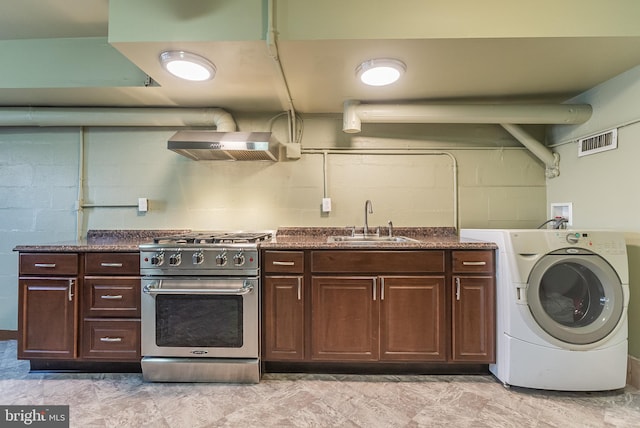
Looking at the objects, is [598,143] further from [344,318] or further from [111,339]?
[111,339]

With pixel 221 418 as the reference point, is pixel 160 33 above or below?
above

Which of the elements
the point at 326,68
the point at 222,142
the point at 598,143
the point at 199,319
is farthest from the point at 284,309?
the point at 598,143

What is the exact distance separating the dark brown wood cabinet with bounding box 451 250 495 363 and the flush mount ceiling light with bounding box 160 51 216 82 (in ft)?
6.33

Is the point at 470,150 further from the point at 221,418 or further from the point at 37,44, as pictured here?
the point at 37,44

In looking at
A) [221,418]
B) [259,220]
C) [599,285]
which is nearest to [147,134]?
[259,220]

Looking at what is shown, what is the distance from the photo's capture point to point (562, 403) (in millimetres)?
1732

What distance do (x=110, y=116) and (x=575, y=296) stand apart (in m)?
3.59

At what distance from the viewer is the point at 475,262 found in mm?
1962

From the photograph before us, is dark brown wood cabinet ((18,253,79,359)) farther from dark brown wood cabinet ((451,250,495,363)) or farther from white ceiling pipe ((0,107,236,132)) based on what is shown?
dark brown wood cabinet ((451,250,495,363))

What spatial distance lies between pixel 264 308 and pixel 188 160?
152cm

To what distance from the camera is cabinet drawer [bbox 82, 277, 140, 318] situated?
1980mm

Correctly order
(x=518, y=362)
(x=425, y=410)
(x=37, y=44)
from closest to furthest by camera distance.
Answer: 1. (x=425, y=410)
2. (x=518, y=362)
3. (x=37, y=44)

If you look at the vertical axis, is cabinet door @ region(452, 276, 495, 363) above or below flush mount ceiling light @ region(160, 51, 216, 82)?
below

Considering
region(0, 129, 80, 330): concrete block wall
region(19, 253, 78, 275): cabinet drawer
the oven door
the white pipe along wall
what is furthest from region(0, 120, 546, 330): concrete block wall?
the oven door
